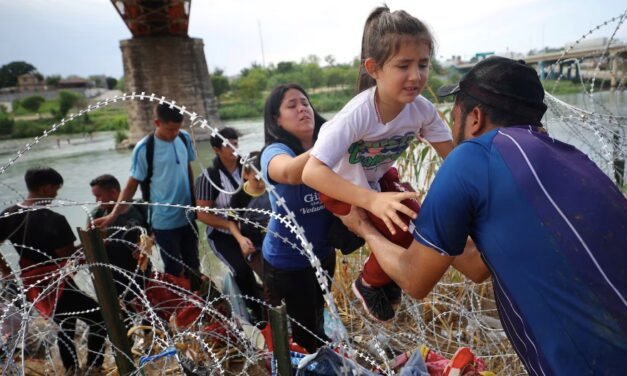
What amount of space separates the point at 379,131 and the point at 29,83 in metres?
73.9

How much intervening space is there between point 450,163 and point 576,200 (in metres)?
0.28

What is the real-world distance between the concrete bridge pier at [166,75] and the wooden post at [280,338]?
16.8 m

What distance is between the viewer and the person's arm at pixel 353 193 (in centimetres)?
124

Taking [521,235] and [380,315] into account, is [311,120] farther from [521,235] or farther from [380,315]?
[521,235]

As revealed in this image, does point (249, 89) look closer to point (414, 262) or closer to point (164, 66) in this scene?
point (164, 66)

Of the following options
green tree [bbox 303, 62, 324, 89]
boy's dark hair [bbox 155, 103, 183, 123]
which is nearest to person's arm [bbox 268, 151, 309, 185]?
boy's dark hair [bbox 155, 103, 183, 123]

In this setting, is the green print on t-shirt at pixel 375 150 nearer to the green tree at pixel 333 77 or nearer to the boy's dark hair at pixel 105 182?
the boy's dark hair at pixel 105 182

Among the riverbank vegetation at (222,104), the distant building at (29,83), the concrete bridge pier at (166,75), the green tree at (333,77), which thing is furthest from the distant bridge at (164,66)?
the distant building at (29,83)

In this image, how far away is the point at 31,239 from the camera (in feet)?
9.29

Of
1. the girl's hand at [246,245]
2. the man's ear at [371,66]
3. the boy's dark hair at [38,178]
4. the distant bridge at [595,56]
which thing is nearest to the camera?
the man's ear at [371,66]

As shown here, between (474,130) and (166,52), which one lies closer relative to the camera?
(474,130)

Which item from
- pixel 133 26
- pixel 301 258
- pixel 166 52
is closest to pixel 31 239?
pixel 301 258

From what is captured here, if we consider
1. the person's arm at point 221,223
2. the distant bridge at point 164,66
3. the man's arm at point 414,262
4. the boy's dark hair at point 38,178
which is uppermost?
the distant bridge at point 164,66

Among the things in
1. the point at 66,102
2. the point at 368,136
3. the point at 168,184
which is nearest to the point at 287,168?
the point at 368,136
